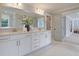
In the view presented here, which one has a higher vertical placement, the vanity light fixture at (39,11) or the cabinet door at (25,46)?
the vanity light fixture at (39,11)

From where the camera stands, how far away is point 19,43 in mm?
3639

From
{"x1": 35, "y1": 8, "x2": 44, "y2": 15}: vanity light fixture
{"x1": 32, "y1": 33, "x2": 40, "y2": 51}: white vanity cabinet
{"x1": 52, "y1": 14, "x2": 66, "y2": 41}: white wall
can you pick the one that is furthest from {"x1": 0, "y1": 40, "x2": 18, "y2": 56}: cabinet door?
{"x1": 52, "y1": 14, "x2": 66, "y2": 41}: white wall

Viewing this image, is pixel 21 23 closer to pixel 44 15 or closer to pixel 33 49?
pixel 33 49

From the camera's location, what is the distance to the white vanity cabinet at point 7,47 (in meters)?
3.09

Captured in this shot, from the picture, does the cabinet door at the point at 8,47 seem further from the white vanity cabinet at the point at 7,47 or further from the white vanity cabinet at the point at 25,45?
the white vanity cabinet at the point at 25,45

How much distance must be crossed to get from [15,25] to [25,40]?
1.95 ft

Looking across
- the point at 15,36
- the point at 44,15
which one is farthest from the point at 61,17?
the point at 15,36

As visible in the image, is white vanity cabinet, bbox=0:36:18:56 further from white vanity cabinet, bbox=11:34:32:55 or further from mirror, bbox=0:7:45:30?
mirror, bbox=0:7:45:30

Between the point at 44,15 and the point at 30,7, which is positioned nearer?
the point at 30,7

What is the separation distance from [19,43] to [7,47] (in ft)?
1.55

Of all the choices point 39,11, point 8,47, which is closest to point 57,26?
point 39,11

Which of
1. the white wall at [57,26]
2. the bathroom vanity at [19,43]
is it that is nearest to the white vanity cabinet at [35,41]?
the bathroom vanity at [19,43]

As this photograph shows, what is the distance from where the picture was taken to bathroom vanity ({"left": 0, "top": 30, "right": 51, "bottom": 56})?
3.13m

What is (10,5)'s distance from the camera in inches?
154
